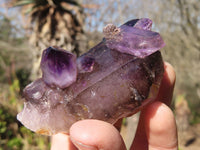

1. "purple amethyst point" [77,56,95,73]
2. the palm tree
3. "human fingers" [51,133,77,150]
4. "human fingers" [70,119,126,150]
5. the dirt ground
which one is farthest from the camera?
the dirt ground

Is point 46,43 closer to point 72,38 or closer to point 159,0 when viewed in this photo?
point 72,38

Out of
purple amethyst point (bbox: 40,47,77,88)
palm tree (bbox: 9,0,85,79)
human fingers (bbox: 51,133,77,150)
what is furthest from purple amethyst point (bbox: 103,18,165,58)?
palm tree (bbox: 9,0,85,79)

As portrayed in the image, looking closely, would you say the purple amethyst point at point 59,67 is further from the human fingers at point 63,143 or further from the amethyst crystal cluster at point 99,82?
the human fingers at point 63,143

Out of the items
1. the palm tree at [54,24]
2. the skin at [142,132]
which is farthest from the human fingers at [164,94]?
the palm tree at [54,24]

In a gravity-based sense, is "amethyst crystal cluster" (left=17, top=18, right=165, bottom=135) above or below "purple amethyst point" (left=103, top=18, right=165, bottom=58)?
below

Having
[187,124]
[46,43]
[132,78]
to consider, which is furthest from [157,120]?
[187,124]

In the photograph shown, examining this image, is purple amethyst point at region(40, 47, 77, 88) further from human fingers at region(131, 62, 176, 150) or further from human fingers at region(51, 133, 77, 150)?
human fingers at region(131, 62, 176, 150)

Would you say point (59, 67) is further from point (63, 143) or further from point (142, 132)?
point (142, 132)
